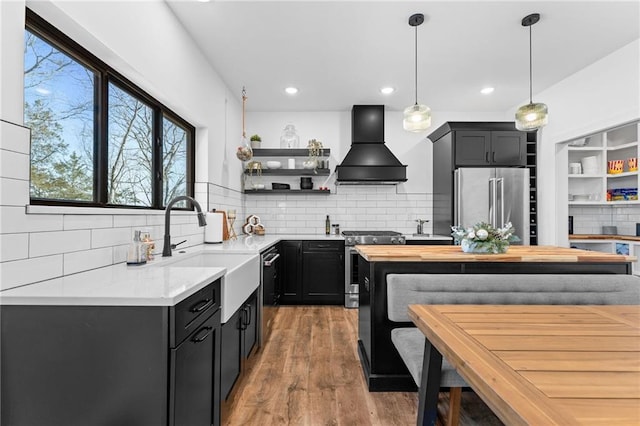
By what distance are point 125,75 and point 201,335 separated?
1.73 meters

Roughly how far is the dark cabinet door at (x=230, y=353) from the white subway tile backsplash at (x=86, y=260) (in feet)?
2.40

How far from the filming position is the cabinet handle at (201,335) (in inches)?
52.9

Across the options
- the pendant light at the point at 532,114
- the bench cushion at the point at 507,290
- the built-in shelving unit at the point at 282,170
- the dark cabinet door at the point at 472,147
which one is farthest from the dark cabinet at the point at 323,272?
the pendant light at the point at 532,114

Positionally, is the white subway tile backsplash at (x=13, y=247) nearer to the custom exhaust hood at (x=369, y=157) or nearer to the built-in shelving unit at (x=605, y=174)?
the custom exhaust hood at (x=369, y=157)

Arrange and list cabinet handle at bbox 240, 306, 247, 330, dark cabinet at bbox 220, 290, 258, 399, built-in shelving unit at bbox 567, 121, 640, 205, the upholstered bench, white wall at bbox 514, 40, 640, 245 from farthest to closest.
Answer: built-in shelving unit at bbox 567, 121, 640, 205, white wall at bbox 514, 40, 640, 245, cabinet handle at bbox 240, 306, 247, 330, the upholstered bench, dark cabinet at bbox 220, 290, 258, 399

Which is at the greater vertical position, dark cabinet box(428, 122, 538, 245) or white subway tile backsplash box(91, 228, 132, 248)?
dark cabinet box(428, 122, 538, 245)

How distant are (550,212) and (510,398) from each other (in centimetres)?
432

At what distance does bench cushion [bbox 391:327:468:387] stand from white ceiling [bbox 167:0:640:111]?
2.35 m

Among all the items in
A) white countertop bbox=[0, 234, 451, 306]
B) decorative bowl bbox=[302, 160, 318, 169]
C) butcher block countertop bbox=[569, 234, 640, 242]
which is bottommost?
butcher block countertop bbox=[569, 234, 640, 242]

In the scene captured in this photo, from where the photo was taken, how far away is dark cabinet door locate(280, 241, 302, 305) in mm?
4289

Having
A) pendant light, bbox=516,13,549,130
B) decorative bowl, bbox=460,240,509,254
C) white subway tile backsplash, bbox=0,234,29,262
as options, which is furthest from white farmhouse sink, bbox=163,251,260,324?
pendant light, bbox=516,13,549,130

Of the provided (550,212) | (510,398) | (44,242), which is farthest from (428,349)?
(550,212)

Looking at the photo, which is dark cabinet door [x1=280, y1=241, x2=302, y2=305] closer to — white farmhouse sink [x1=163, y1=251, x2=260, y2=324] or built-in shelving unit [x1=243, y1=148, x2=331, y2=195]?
built-in shelving unit [x1=243, y1=148, x2=331, y2=195]

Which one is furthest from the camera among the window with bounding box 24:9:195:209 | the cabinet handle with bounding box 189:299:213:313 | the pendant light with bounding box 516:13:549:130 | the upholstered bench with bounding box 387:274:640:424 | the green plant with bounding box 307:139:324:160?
the green plant with bounding box 307:139:324:160
